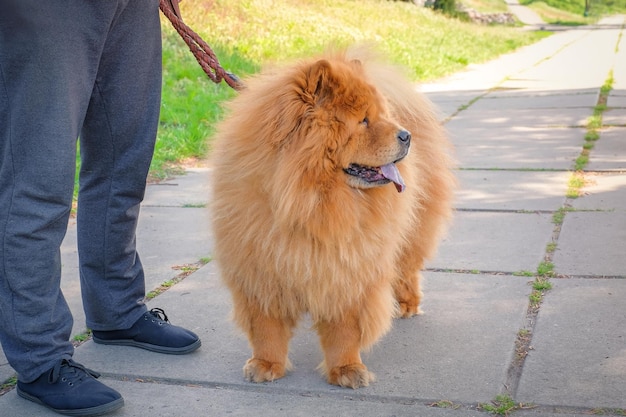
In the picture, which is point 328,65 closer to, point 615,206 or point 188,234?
point 188,234

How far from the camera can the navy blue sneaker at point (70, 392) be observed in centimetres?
278

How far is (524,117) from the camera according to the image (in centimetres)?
903

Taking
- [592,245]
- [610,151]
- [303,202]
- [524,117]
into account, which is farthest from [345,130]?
[524,117]

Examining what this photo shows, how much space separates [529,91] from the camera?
1130 centimetres

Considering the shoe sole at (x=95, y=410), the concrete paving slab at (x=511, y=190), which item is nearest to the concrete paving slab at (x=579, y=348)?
the shoe sole at (x=95, y=410)

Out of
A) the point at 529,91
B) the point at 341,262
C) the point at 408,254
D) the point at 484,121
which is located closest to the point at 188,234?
the point at 408,254

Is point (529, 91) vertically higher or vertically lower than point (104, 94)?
lower

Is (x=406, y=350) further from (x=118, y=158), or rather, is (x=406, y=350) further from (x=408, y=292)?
(x=118, y=158)

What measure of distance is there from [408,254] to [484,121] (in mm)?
5541

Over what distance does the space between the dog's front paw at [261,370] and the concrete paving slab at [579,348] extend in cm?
96

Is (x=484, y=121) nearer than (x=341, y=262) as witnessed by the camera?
No

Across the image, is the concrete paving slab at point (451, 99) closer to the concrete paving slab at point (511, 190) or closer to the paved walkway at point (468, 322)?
the paved walkway at point (468, 322)

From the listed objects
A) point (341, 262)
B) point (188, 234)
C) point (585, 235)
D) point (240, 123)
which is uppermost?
point (240, 123)

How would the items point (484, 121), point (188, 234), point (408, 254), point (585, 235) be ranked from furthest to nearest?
1. point (484, 121)
2. point (188, 234)
3. point (585, 235)
4. point (408, 254)
